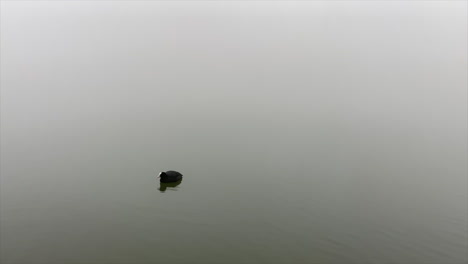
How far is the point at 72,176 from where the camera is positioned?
8.55 meters

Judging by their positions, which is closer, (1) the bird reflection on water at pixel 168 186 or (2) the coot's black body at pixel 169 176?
(1) the bird reflection on water at pixel 168 186

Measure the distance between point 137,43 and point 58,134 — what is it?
22.2 ft

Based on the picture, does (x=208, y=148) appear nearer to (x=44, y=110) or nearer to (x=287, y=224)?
(x=287, y=224)

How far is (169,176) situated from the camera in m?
8.45

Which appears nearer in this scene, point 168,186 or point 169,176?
point 168,186

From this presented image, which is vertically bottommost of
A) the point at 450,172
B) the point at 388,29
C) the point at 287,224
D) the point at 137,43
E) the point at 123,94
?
the point at 287,224

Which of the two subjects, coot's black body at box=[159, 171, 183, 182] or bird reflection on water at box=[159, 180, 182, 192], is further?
coot's black body at box=[159, 171, 183, 182]

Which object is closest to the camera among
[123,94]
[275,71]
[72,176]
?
[72,176]

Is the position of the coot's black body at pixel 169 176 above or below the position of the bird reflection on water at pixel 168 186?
above

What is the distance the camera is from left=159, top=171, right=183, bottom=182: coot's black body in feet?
27.6

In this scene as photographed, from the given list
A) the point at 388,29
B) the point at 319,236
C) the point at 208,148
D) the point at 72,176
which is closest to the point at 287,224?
the point at 319,236

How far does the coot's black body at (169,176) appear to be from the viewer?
27.6 feet

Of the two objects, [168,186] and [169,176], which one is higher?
[169,176]

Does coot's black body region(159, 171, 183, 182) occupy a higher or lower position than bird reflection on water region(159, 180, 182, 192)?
higher
